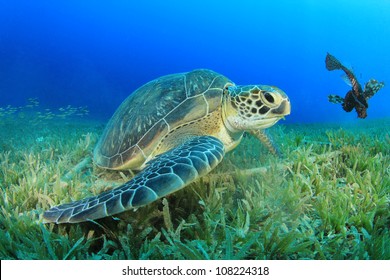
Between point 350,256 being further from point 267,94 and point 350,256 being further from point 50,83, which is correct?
point 50,83

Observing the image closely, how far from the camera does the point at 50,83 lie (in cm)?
1307

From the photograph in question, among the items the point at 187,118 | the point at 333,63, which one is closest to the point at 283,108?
the point at 187,118

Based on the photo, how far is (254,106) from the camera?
1780 mm

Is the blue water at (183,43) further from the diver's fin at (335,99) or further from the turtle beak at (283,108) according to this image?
the turtle beak at (283,108)

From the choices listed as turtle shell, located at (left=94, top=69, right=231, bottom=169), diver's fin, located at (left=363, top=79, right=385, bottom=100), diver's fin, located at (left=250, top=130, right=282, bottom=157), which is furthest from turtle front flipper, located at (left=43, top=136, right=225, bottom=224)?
diver's fin, located at (left=363, top=79, right=385, bottom=100)

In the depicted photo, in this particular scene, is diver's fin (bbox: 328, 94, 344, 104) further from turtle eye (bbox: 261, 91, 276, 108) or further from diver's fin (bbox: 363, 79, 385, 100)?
turtle eye (bbox: 261, 91, 276, 108)

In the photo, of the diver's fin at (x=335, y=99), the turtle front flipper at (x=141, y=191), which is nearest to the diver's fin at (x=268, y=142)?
the turtle front flipper at (x=141, y=191)

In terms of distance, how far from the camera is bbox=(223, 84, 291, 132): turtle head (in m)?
1.72

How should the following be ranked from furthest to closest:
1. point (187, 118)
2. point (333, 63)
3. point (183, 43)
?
1. point (183, 43)
2. point (333, 63)
3. point (187, 118)

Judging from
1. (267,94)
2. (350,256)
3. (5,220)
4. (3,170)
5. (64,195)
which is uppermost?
(267,94)

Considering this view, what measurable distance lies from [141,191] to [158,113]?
0.93 meters

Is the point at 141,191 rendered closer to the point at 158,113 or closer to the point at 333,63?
the point at 158,113

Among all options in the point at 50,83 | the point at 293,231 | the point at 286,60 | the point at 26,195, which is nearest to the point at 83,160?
the point at 26,195
